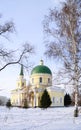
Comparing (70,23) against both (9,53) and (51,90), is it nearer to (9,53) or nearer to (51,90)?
(9,53)

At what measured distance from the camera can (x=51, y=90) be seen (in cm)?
6612

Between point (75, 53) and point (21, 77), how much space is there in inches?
2228

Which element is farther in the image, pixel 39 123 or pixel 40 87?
pixel 40 87

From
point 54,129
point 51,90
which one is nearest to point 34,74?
point 51,90

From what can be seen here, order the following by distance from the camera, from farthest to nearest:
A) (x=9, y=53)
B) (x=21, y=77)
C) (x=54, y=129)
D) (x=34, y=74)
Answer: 1. (x=21, y=77)
2. (x=34, y=74)
3. (x=9, y=53)
4. (x=54, y=129)

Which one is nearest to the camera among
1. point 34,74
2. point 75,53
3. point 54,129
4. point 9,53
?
point 54,129

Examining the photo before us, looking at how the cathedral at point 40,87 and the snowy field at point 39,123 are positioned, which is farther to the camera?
the cathedral at point 40,87

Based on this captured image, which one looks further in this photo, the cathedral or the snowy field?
the cathedral

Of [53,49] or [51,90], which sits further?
[51,90]

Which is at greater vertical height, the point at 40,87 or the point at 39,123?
the point at 40,87

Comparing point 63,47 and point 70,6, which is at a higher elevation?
point 70,6

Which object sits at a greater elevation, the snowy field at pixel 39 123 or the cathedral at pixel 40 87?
the cathedral at pixel 40 87

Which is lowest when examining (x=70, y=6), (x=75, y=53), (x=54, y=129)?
(x=54, y=129)

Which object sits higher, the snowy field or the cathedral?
the cathedral
